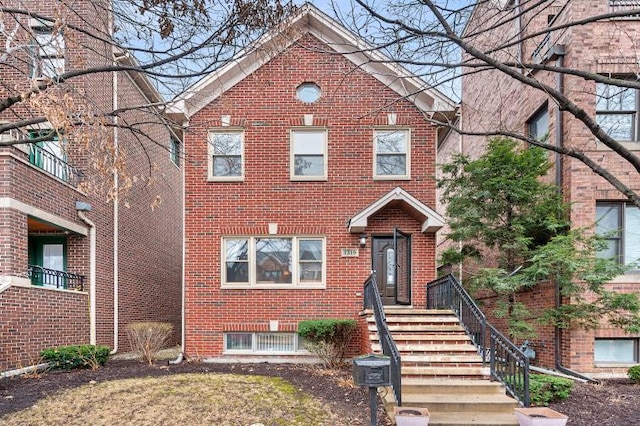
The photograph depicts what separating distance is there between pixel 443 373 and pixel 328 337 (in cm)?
281

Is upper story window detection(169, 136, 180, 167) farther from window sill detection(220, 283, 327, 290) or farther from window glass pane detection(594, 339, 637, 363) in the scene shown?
window glass pane detection(594, 339, 637, 363)

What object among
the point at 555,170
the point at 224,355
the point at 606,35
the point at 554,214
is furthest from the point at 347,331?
the point at 606,35

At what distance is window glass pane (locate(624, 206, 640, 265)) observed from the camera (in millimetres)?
8922

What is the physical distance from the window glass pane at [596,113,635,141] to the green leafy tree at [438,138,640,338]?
1645 millimetres

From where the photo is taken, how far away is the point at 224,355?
9.80m

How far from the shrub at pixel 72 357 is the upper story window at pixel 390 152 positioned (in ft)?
25.8

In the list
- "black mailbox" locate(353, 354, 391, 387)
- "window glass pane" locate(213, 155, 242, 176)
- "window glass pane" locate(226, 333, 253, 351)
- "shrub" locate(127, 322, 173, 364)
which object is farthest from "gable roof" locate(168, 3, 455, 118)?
"black mailbox" locate(353, 354, 391, 387)

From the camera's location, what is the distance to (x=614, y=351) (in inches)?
347

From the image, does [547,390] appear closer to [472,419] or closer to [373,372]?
[472,419]

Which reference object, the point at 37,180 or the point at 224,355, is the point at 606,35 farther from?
the point at 37,180

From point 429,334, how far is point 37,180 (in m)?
9.35

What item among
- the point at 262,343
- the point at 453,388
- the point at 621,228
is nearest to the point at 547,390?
the point at 453,388

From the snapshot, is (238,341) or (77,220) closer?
(238,341)

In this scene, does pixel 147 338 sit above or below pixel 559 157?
below
